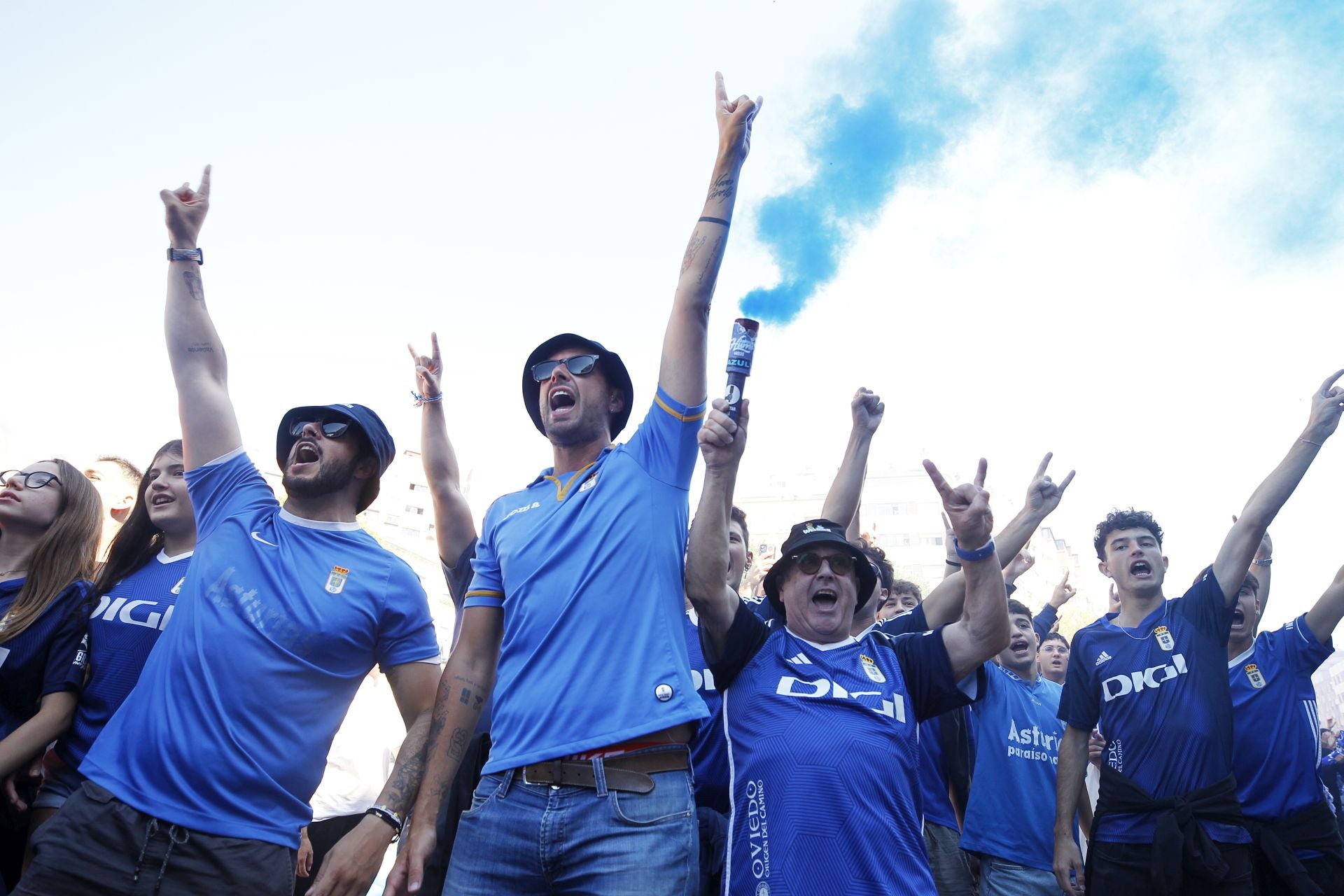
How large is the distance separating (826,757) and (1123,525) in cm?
348

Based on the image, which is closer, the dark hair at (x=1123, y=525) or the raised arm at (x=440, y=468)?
the raised arm at (x=440, y=468)

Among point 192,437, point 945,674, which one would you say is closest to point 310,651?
point 192,437

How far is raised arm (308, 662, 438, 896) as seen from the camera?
290cm

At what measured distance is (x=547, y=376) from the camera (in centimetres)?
370

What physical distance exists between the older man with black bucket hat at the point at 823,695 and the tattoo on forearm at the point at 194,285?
2.23 metres

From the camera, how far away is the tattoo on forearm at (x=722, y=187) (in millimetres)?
3602

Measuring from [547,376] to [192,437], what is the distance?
1.40 m

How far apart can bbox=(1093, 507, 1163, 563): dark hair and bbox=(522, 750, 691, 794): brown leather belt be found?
4.17m

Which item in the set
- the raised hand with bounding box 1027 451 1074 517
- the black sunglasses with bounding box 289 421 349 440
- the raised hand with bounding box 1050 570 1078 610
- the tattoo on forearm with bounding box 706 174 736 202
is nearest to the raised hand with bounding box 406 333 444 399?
the black sunglasses with bounding box 289 421 349 440

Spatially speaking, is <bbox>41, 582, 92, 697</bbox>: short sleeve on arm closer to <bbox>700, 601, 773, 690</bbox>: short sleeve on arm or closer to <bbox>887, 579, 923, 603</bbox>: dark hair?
<bbox>700, 601, 773, 690</bbox>: short sleeve on arm

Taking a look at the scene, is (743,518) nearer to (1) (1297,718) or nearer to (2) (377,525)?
(1) (1297,718)

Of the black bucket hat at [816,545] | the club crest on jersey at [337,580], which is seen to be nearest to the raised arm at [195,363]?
the club crest on jersey at [337,580]

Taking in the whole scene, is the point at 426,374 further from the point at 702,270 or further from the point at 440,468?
the point at 702,270

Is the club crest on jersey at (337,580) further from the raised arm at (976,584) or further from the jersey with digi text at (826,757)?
the raised arm at (976,584)
